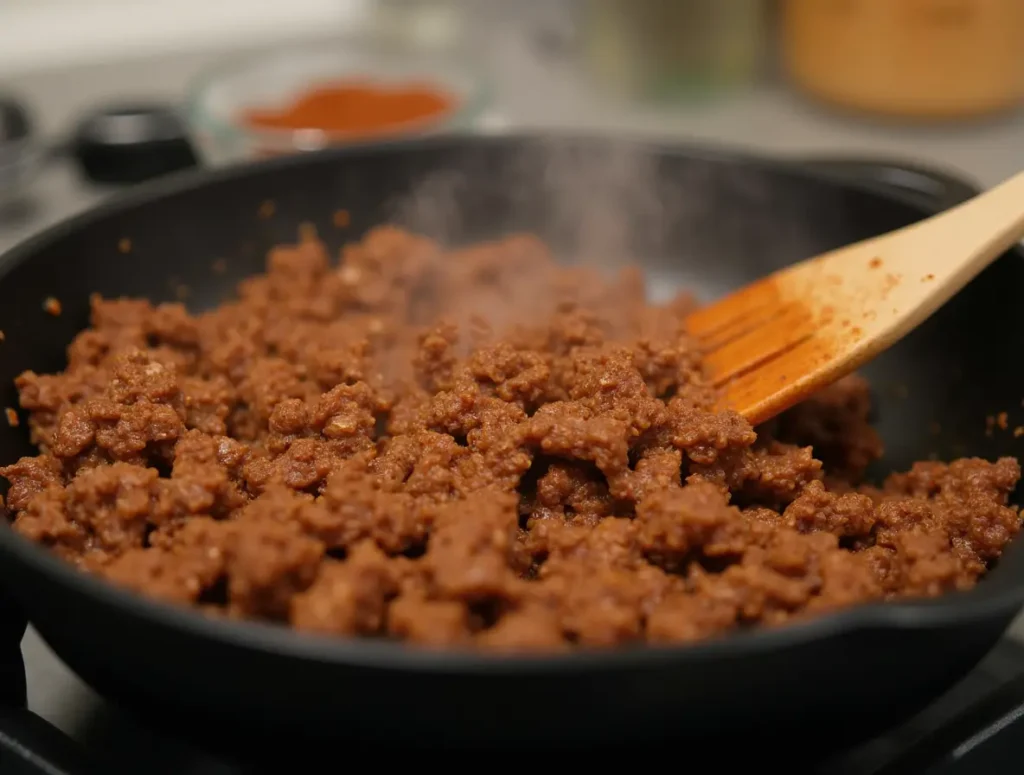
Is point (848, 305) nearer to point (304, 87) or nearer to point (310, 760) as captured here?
point (310, 760)

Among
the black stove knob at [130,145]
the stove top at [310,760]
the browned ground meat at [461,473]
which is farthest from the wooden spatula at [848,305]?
the black stove knob at [130,145]

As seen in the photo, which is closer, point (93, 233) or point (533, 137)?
point (93, 233)

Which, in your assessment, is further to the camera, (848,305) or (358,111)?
(358,111)

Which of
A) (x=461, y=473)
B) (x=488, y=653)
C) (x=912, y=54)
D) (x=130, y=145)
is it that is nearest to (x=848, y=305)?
(x=461, y=473)

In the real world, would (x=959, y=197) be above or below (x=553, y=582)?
above

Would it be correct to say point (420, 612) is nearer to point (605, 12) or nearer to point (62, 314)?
point (62, 314)

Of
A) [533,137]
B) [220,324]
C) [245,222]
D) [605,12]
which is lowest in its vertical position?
[220,324]

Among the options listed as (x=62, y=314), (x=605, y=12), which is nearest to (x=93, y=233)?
(x=62, y=314)

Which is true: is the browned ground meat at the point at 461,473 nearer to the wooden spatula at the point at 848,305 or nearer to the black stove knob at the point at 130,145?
the wooden spatula at the point at 848,305
